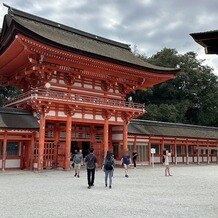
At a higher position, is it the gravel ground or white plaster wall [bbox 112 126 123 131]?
white plaster wall [bbox 112 126 123 131]

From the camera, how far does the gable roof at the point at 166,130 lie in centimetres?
3144

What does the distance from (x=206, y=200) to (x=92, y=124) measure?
58.1 ft

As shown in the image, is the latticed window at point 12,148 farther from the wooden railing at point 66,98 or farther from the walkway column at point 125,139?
the walkway column at point 125,139

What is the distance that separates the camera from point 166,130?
3400 cm

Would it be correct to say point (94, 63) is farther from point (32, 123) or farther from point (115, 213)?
point (115, 213)

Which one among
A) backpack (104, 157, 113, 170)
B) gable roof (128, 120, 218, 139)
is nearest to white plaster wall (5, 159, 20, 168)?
gable roof (128, 120, 218, 139)

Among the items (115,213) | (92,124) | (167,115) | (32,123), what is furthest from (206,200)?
(167,115)

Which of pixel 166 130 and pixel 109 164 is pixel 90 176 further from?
pixel 166 130

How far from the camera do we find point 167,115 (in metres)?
46.3

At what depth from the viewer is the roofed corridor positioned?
22141mm

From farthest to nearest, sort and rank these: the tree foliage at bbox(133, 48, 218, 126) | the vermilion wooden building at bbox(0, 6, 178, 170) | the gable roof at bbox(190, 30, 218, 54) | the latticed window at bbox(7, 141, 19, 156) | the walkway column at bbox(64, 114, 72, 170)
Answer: the tree foliage at bbox(133, 48, 218, 126) → the walkway column at bbox(64, 114, 72, 170) → the latticed window at bbox(7, 141, 19, 156) → the vermilion wooden building at bbox(0, 6, 178, 170) → the gable roof at bbox(190, 30, 218, 54)

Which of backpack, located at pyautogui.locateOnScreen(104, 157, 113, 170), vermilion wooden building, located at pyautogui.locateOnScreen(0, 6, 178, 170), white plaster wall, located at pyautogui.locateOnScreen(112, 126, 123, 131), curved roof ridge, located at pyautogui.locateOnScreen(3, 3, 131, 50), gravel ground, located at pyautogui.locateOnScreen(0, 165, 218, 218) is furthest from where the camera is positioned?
white plaster wall, located at pyautogui.locateOnScreen(112, 126, 123, 131)

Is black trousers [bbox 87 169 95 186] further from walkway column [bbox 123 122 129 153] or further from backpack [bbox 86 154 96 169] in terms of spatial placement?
walkway column [bbox 123 122 129 153]

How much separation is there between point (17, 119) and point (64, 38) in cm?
891
